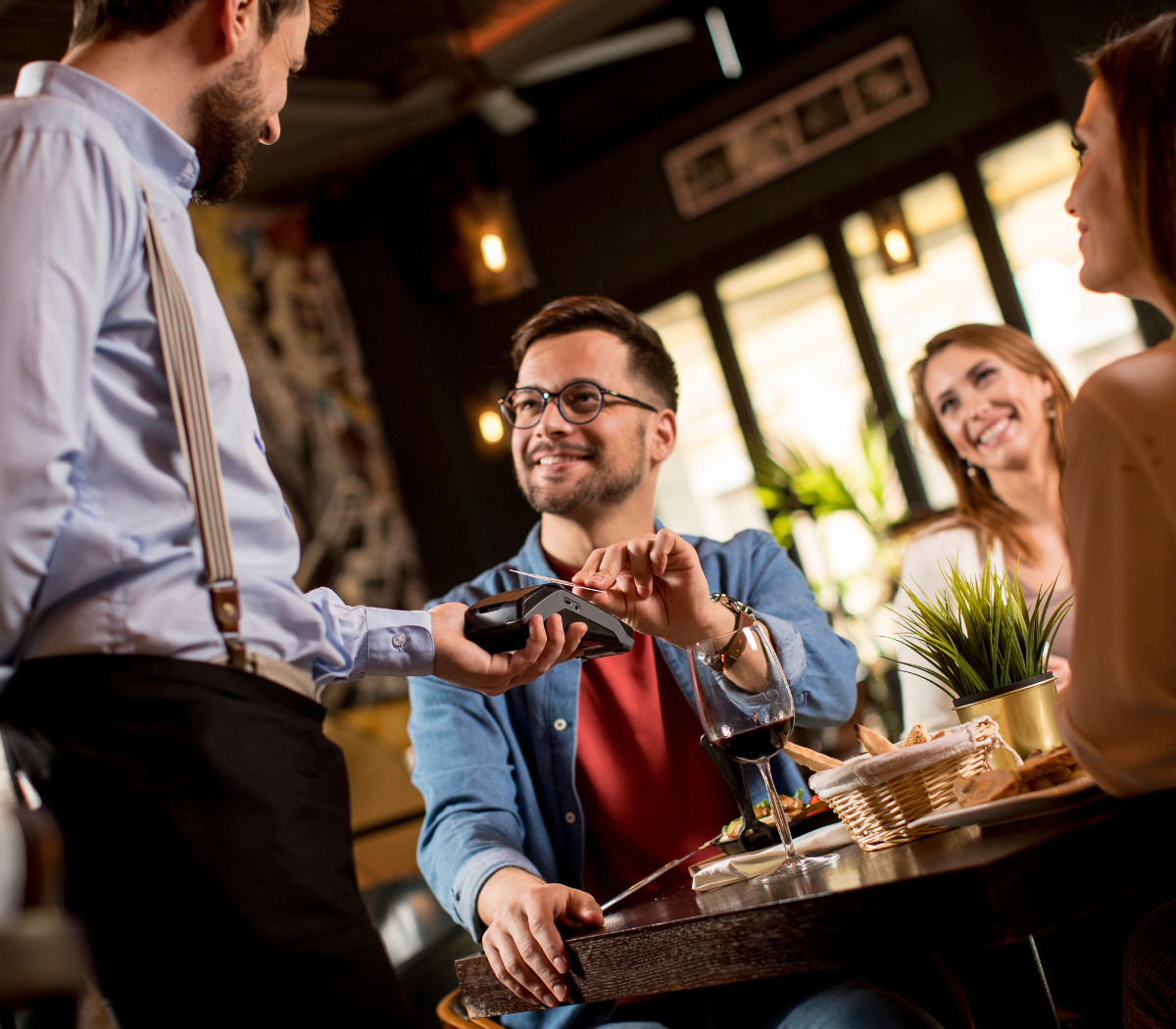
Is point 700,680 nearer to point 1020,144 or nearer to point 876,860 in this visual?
point 876,860

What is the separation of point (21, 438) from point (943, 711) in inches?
63.0

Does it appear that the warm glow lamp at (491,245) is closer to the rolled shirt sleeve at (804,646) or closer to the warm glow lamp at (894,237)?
the warm glow lamp at (894,237)

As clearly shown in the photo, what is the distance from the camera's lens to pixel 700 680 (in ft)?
3.65

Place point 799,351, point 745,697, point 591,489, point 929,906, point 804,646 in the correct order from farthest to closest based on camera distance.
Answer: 1. point 799,351
2. point 591,489
3. point 804,646
4. point 745,697
5. point 929,906

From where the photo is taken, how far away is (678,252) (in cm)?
634

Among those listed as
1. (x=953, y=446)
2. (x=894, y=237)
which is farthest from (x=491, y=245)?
(x=953, y=446)

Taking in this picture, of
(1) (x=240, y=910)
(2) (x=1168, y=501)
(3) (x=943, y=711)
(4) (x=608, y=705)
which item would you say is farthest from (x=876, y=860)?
(3) (x=943, y=711)

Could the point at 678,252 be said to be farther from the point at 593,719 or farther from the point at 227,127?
the point at 227,127

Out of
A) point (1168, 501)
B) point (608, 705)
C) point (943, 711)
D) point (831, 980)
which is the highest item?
point (1168, 501)

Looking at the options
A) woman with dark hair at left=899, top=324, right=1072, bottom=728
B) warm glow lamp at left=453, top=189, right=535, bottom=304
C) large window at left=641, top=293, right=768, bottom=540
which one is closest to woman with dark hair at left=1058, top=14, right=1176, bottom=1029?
woman with dark hair at left=899, top=324, right=1072, bottom=728

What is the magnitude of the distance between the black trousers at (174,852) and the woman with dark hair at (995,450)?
172cm

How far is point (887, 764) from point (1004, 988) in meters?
0.23

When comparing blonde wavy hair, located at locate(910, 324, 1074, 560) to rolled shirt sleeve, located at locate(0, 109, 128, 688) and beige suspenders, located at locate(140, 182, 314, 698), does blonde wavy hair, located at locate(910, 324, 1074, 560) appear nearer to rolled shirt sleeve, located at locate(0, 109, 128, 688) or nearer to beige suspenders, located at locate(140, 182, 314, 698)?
beige suspenders, located at locate(140, 182, 314, 698)

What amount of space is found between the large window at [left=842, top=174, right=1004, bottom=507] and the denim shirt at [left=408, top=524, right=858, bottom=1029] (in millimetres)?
4128
